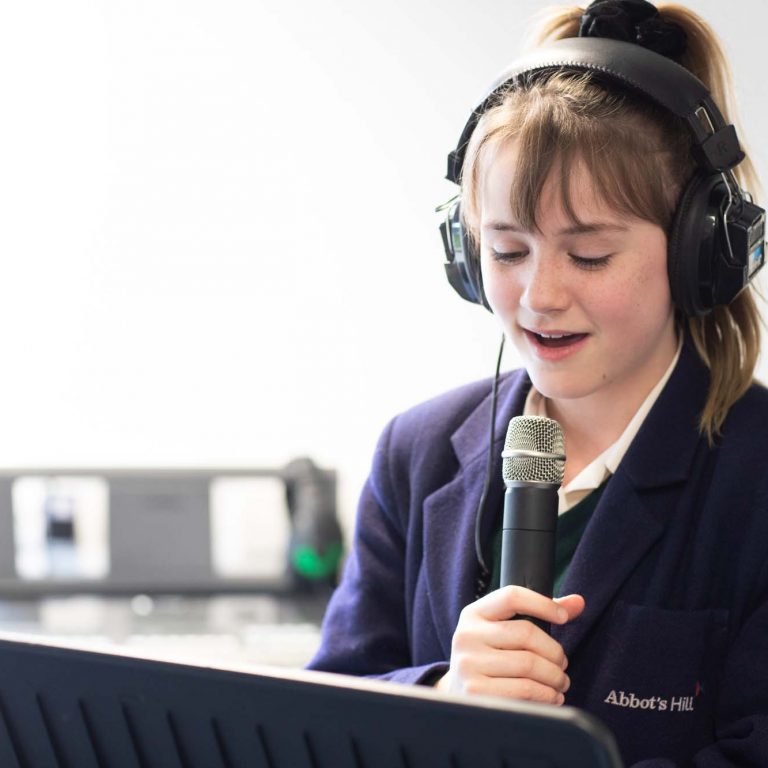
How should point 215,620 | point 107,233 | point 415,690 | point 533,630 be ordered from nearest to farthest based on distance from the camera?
point 415,690 < point 533,630 < point 215,620 < point 107,233

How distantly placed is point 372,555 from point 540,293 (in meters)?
0.41

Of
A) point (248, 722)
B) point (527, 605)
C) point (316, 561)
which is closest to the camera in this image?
Result: point (248, 722)

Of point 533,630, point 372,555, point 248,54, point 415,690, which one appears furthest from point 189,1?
point 415,690

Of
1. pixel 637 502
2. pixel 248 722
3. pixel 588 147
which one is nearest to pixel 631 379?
pixel 637 502

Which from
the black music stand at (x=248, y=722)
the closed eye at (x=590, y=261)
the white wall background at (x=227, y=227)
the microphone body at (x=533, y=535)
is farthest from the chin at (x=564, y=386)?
the white wall background at (x=227, y=227)

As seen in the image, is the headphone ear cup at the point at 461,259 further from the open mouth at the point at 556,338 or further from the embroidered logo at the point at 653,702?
the embroidered logo at the point at 653,702

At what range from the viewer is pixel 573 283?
105 cm

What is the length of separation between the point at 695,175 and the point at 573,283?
0.51 ft

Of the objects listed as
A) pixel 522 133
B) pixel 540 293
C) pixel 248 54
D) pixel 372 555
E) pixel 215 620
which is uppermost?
pixel 248 54

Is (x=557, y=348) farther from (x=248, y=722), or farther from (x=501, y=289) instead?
Answer: (x=248, y=722)

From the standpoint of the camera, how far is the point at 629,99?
1075mm

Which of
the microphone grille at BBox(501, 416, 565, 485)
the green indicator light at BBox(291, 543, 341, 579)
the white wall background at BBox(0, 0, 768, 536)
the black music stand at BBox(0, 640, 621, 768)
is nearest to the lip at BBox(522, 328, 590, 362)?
the microphone grille at BBox(501, 416, 565, 485)

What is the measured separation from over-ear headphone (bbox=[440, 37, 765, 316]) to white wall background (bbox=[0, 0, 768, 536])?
107 centimetres

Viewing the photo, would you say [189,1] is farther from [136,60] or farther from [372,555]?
[372,555]
